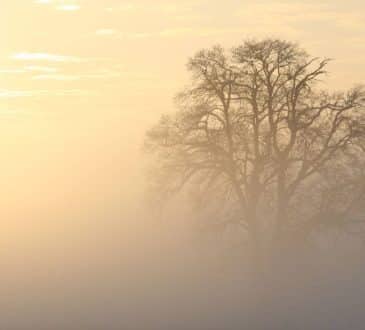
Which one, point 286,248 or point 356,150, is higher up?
point 356,150

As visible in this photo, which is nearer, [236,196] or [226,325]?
[226,325]

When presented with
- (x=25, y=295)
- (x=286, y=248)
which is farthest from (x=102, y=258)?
(x=286, y=248)

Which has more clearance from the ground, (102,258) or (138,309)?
(102,258)

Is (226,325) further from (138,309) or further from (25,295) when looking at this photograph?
(25,295)

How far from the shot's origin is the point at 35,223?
1929 inches

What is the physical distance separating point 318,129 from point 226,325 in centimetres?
666

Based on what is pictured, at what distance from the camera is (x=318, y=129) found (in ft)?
101

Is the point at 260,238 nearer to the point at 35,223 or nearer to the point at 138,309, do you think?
the point at 138,309

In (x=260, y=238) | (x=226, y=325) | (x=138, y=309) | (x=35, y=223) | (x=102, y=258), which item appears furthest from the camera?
(x=35, y=223)

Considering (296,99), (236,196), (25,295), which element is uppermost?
(296,99)

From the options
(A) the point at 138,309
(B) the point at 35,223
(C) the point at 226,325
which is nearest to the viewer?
(C) the point at 226,325

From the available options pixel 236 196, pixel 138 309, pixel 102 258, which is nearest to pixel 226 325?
pixel 138 309

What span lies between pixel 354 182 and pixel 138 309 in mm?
7475

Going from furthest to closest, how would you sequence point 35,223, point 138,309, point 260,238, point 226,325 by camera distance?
point 35,223
point 260,238
point 138,309
point 226,325
